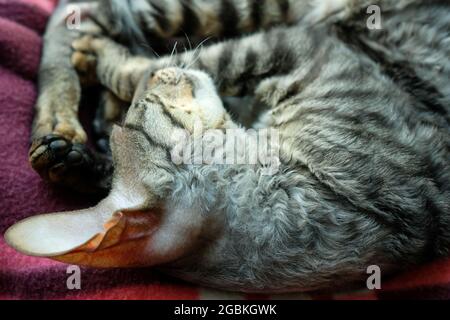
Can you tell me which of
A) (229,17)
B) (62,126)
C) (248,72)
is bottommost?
(62,126)

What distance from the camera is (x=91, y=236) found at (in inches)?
39.4

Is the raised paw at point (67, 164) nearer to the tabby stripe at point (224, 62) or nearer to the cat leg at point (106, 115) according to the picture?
the cat leg at point (106, 115)

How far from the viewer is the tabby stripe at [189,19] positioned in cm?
167

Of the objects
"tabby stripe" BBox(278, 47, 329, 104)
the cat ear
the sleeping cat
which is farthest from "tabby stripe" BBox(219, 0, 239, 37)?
the cat ear

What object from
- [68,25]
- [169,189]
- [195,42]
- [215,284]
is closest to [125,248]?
[169,189]

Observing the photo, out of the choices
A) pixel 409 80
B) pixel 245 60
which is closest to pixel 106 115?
pixel 245 60

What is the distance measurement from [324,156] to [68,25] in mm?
947

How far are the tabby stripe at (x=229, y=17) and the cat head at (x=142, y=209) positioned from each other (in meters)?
0.40

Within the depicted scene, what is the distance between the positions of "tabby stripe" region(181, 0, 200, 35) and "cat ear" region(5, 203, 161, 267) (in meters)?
0.77

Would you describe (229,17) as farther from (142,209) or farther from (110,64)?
(142,209)

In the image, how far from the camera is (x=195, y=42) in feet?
5.48

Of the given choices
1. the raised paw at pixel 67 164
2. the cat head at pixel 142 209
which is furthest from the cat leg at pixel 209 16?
the raised paw at pixel 67 164

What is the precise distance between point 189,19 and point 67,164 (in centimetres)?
60
